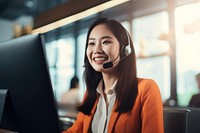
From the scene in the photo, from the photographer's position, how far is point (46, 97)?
3.22 ft

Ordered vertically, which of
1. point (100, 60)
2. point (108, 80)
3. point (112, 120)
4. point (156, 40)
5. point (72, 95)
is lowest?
point (112, 120)

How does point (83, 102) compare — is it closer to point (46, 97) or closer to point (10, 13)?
point (46, 97)

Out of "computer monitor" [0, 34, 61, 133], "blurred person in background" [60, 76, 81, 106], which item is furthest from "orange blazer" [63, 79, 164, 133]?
"computer monitor" [0, 34, 61, 133]

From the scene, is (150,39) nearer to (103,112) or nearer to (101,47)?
(101,47)

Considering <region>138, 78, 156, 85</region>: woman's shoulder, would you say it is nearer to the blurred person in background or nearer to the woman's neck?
the woman's neck

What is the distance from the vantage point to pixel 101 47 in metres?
1.80

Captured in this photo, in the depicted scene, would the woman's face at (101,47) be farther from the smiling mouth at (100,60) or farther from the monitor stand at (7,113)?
the monitor stand at (7,113)

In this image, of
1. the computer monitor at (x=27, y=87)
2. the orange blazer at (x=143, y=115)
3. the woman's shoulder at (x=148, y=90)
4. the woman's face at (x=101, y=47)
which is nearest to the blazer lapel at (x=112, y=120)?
the orange blazer at (x=143, y=115)

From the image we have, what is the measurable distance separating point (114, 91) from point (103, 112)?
16 centimetres

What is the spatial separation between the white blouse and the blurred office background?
232 millimetres

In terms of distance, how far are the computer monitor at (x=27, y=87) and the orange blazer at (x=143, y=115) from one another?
639 mm

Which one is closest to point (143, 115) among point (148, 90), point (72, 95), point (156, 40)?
point (148, 90)

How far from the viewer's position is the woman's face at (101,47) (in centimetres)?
173

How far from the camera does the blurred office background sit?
1374 mm
